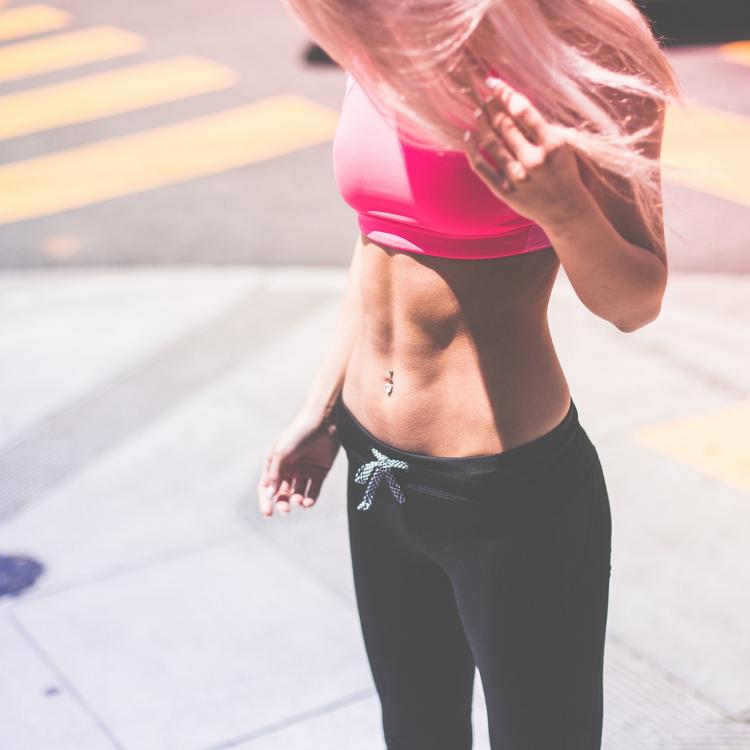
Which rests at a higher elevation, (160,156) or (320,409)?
(320,409)

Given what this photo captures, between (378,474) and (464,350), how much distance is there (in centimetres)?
26

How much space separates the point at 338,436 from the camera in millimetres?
2178

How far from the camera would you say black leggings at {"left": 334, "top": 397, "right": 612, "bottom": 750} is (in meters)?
1.79

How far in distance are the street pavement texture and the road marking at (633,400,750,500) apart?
1cm

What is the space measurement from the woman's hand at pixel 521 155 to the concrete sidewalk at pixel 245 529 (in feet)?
6.43

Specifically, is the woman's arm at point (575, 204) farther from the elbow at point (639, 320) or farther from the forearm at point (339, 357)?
the forearm at point (339, 357)

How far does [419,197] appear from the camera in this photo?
168 centimetres

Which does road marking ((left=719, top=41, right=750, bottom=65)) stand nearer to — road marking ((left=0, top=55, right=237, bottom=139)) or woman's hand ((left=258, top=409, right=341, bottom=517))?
road marking ((left=0, top=55, right=237, bottom=139))

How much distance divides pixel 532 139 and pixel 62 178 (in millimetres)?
7087

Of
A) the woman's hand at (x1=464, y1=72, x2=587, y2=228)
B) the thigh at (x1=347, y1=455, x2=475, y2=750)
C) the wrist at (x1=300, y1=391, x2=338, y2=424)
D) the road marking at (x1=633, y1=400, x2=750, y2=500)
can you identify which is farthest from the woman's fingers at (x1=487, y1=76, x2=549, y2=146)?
the road marking at (x1=633, y1=400, x2=750, y2=500)

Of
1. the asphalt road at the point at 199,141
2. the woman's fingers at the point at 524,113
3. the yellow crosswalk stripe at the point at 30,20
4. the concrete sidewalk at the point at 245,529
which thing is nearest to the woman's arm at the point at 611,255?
the woman's fingers at the point at 524,113

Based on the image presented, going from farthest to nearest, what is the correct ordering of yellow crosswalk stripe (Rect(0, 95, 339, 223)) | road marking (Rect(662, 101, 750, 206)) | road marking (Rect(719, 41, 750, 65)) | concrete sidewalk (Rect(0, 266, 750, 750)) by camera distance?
road marking (Rect(719, 41, 750, 65)) < yellow crosswalk stripe (Rect(0, 95, 339, 223)) < road marking (Rect(662, 101, 750, 206)) < concrete sidewalk (Rect(0, 266, 750, 750))

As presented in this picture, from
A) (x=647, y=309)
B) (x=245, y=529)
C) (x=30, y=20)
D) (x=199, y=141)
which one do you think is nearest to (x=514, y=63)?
(x=647, y=309)

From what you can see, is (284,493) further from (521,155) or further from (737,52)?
(737,52)
